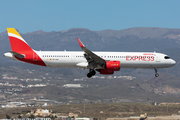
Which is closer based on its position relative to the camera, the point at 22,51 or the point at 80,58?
the point at 80,58

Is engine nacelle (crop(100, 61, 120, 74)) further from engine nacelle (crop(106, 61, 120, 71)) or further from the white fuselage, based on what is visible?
→ the white fuselage

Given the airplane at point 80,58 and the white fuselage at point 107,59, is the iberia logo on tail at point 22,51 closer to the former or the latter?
the airplane at point 80,58

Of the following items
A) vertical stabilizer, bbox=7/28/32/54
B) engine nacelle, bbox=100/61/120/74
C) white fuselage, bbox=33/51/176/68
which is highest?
vertical stabilizer, bbox=7/28/32/54

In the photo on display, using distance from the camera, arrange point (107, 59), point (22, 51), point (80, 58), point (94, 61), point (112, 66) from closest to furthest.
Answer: point (112, 66) → point (94, 61) → point (80, 58) → point (107, 59) → point (22, 51)

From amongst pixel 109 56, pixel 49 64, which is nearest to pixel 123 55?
pixel 109 56

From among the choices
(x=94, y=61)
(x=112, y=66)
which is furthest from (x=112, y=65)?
(x=94, y=61)

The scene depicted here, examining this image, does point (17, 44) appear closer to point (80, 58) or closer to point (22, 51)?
point (22, 51)

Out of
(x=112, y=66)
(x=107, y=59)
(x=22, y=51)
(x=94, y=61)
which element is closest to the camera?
(x=112, y=66)

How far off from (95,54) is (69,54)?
6.51m

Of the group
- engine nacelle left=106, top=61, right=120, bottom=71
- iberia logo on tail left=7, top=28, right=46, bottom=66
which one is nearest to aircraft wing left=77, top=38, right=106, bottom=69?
engine nacelle left=106, top=61, right=120, bottom=71

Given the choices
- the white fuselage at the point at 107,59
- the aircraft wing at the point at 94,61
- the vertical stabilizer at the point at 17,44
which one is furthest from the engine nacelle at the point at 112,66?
the vertical stabilizer at the point at 17,44

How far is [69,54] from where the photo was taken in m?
69.3

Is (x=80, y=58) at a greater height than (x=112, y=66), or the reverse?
(x=80, y=58)

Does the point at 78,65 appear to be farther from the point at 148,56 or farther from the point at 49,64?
the point at 148,56
